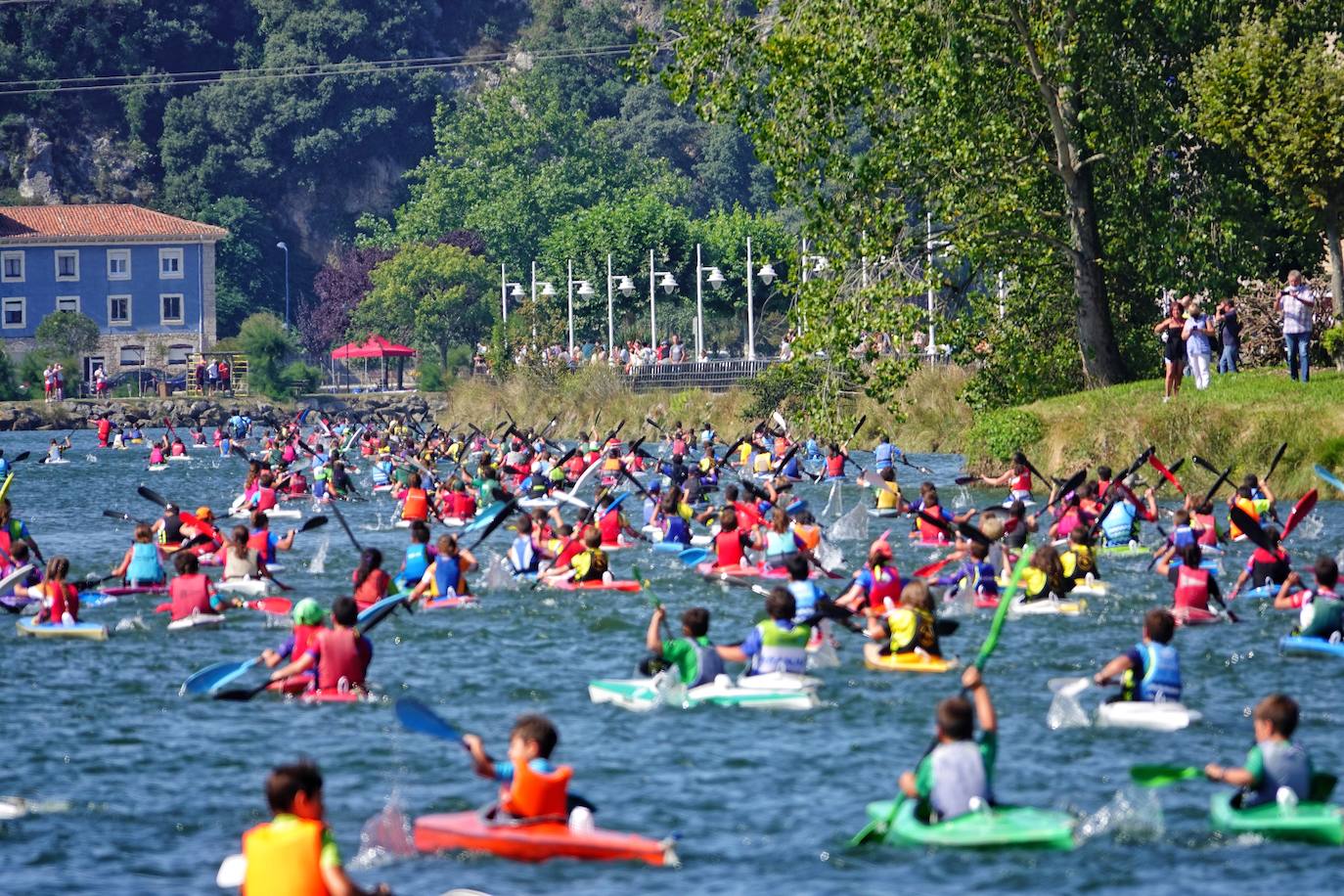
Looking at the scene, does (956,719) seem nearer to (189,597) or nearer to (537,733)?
(537,733)

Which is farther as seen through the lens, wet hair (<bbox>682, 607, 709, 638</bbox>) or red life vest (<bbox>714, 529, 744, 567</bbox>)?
red life vest (<bbox>714, 529, 744, 567</bbox>)

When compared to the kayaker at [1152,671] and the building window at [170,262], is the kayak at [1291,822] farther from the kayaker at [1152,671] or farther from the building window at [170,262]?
the building window at [170,262]

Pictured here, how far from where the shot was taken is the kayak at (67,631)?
25906mm

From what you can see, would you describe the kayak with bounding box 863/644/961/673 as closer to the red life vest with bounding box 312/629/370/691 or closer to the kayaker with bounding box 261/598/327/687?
the red life vest with bounding box 312/629/370/691

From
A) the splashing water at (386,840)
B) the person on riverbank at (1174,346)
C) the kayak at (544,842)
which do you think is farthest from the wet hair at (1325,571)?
the person on riverbank at (1174,346)

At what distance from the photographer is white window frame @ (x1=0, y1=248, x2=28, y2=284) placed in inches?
4953

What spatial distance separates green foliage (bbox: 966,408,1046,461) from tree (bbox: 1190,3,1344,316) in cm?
673

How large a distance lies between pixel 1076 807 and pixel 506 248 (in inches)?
4906

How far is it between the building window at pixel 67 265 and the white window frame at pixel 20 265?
6.16ft

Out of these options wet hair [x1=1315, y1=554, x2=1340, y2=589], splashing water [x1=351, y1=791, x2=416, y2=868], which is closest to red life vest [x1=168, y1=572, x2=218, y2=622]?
splashing water [x1=351, y1=791, x2=416, y2=868]

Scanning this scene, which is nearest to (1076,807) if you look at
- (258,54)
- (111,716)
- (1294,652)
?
(1294,652)

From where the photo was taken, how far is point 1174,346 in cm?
4112

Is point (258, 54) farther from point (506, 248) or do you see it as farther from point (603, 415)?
point (603, 415)

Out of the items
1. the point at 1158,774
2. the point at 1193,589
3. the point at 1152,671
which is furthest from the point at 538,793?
the point at 1193,589
